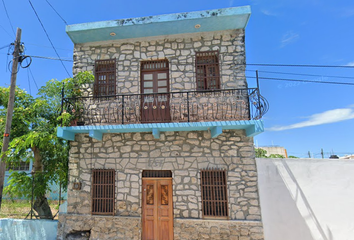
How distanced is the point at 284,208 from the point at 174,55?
18.6ft

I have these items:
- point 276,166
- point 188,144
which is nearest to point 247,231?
point 276,166

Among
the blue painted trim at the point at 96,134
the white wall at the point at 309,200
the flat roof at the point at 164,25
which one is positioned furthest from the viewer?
the flat roof at the point at 164,25

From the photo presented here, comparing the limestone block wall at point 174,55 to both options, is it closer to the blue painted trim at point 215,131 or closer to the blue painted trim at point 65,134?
the blue painted trim at point 215,131

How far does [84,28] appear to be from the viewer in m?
6.86

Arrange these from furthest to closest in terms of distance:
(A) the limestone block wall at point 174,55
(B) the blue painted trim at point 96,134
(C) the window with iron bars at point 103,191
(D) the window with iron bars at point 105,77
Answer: (D) the window with iron bars at point 105,77
(A) the limestone block wall at point 174,55
(C) the window with iron bars at point 103,191
(B) the blue painted trim at point 96,134

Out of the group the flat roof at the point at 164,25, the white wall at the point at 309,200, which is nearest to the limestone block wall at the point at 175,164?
the white wall at the point at 309,200

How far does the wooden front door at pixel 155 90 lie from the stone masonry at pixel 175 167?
653mm

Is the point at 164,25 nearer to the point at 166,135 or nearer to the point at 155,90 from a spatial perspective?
the point at 155,90

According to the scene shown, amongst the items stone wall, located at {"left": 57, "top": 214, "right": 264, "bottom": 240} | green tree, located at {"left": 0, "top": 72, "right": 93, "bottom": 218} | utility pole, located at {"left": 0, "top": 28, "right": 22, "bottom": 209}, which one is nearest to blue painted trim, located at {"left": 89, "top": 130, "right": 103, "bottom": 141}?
green tree, located at {"left": 0, "top": 72, "right": 93, "bottom": 218}

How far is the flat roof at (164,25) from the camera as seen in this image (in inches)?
250

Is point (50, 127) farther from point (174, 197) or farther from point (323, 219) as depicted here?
point (323, 219)

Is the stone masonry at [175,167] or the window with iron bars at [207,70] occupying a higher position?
the window with iron bars at [207,70]

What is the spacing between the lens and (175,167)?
6.38 metres

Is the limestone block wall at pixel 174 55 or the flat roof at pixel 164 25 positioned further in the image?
the limestone block wall at pixel 174 55
